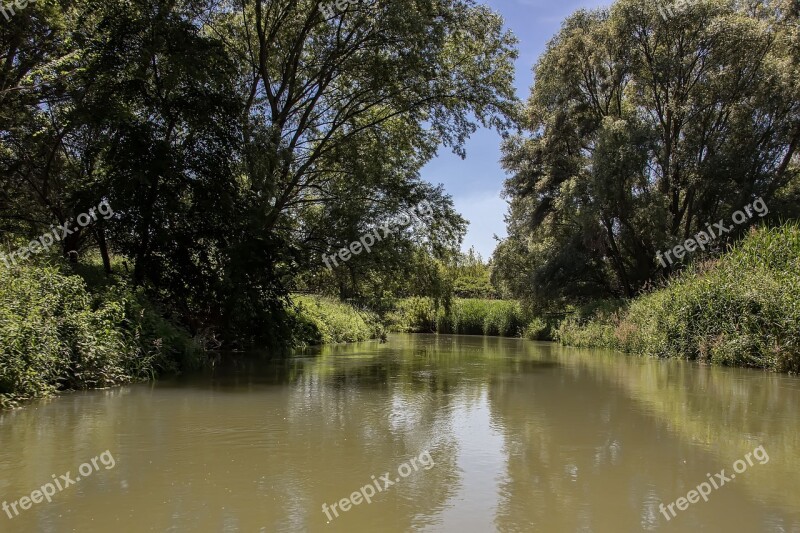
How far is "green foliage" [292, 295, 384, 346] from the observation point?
23589 millimetres

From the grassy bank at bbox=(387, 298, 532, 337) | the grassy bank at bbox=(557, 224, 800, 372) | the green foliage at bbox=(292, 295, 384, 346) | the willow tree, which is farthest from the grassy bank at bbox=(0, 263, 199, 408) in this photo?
the grassy bank at bbox=(387, 298, 532, 337)

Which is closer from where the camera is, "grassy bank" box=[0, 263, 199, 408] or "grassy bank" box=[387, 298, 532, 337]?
"grassy bank" box=[0, 263, 199, 408]

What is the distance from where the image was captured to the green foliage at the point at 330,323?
23589 millimetres

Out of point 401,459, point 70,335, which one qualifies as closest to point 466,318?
point 70,335

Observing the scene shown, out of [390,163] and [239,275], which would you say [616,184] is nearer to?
[390,163]

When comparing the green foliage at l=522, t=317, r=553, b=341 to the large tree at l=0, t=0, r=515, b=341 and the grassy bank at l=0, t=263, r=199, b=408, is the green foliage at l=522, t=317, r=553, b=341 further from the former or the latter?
the grassy bank at l=0, t=263, r=199, b=408

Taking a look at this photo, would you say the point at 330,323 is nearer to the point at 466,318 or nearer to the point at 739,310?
the point at 739,310

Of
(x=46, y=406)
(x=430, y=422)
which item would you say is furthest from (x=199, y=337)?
→ (x=430, y=422)

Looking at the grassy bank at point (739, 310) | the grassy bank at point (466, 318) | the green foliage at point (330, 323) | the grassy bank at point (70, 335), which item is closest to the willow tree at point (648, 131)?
the grassy bank at point (739, 310)

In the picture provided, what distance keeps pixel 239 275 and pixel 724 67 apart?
24.1 m

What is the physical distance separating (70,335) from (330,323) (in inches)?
702

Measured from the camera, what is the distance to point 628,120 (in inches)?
1022

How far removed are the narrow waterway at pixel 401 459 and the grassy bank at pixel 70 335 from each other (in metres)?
0.47

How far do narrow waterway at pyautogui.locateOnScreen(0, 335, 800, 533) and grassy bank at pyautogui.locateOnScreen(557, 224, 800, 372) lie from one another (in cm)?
374
